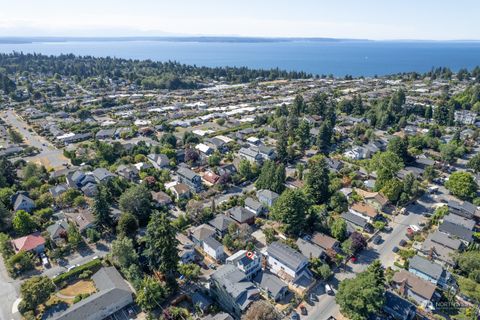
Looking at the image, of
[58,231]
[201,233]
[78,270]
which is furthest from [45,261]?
[201,233]

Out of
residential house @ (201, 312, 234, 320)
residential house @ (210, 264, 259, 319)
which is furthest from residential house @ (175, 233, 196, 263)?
residential house @ (201, 312, 234, 320)

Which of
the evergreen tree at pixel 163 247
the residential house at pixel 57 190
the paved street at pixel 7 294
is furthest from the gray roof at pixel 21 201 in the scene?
the evergreen tree at pixel 163 247

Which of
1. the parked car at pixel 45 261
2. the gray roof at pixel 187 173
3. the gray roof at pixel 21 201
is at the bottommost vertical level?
the parked car at pixel 45 261

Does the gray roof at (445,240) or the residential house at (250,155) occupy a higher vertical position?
the residential house at (250,155)

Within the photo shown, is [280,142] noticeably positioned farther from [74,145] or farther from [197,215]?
[74,145]

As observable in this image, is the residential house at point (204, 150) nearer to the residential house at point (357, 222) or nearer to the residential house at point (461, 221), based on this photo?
the residential house at point (357, 222)

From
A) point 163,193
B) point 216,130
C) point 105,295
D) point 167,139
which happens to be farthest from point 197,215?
point 216,130
